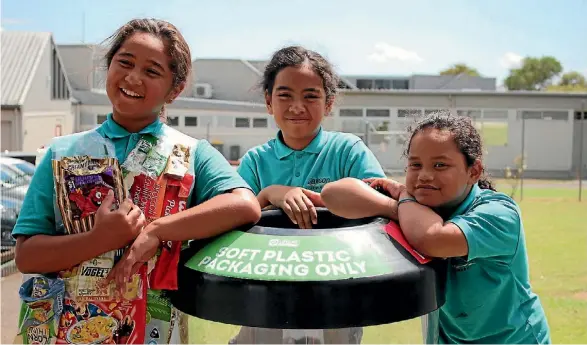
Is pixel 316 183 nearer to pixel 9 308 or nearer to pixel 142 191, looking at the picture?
pixel 142 191

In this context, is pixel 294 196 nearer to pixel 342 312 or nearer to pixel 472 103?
pixel 342 312

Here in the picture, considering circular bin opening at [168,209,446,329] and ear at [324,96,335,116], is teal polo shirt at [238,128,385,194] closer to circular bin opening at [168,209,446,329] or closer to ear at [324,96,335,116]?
ear at [324,96,335,116]

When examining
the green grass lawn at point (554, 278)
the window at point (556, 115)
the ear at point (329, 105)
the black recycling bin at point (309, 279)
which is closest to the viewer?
the black recycling bin at point (309, 279)

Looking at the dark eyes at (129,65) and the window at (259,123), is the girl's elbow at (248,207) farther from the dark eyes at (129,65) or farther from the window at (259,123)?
the window at (259,123)

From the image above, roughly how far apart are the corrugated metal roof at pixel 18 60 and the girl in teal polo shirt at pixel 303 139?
18728 millimetres

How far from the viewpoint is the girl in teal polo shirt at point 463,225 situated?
1750 mm

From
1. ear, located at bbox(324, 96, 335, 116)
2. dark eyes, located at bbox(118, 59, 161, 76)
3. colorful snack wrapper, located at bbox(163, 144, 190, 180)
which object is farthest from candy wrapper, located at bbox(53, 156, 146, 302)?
ear, located at bbox(324, 96, 335, 116)

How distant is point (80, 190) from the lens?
5.83 feet

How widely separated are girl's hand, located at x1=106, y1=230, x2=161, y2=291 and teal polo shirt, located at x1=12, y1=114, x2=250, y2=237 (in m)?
0.24

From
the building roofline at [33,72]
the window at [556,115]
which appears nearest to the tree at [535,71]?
the window at [556,115]

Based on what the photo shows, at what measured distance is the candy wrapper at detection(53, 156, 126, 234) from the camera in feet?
5.81

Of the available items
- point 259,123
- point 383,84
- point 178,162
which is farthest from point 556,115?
point 178,162

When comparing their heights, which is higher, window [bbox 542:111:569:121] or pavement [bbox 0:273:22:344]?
window [bbox 542:111:569:121]

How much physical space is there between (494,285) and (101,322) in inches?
45.3
